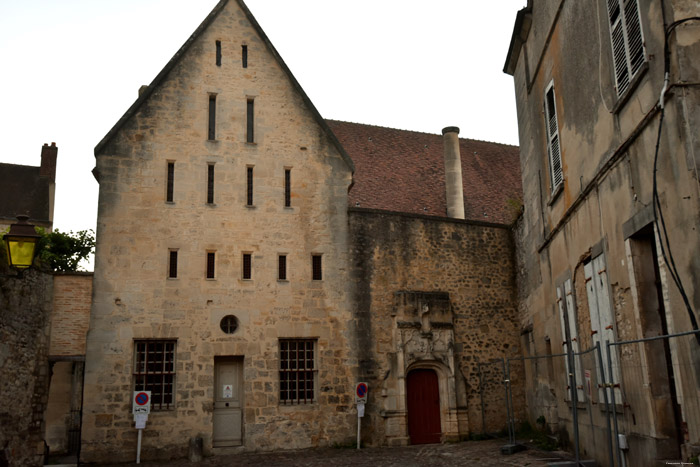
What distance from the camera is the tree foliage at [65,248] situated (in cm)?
2841

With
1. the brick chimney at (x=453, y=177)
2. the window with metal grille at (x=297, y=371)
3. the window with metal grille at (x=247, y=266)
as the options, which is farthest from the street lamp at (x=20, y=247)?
the brick chimney at (x=453, y=177)

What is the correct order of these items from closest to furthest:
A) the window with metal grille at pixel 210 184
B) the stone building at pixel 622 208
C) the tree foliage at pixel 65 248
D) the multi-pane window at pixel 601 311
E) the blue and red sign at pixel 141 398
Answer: the stone building at pixel 622 208
the multi-pane window at pixel 601 311
the blue and red sign at pixel 141 398
the window with metal grille at pixel 210 184
the tree foliage at pixel 65 248

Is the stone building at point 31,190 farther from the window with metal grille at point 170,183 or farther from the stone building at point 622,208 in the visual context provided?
the stone building at point 622,208

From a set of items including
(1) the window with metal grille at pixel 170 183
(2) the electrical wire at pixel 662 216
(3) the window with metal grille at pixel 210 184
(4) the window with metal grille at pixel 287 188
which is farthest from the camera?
(4) the window with metal grille at pixel 287 188

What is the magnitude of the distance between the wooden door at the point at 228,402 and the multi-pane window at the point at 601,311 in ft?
26.3

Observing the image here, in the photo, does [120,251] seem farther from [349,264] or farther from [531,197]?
[531,197]

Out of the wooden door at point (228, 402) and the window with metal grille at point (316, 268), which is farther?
the window with metal grille at point (316, 268)

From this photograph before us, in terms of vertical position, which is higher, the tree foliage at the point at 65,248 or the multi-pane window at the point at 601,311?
the tree foliage at the point at 65,248

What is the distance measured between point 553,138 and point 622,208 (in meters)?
3.83

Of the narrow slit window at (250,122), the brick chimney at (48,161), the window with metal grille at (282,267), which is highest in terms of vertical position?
the brick chimney at (48,161)

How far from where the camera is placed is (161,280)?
1408 cm

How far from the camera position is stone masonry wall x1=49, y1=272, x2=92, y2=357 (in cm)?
1370

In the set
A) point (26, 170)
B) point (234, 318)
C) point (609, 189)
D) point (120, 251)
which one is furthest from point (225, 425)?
point (26, 170)

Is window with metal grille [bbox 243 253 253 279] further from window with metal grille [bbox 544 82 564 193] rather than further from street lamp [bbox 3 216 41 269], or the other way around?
street lamp [bbox 3 216 41 269]
